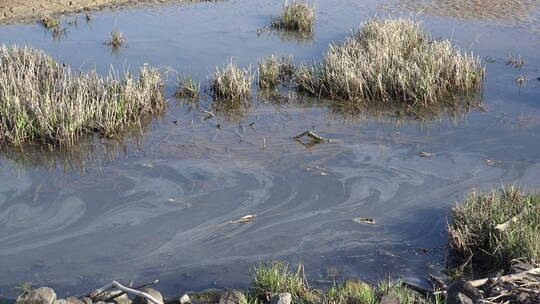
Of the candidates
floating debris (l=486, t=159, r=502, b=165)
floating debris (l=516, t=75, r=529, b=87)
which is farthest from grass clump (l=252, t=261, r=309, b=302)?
floating debris (l=516, t=75, r=529, b=87)

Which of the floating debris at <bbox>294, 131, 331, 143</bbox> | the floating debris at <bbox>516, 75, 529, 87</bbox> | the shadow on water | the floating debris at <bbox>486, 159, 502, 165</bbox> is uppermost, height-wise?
the shadow on water

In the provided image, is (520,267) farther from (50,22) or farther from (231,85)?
(50,22)

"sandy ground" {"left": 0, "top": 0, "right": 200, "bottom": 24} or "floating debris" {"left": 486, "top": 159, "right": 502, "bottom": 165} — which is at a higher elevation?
"sandy ground" {"left": 0, "top": 0, "right": 200, "bottom": 24}

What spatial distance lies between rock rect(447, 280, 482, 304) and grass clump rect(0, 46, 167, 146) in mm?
5024

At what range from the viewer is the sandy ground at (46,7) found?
1541cm

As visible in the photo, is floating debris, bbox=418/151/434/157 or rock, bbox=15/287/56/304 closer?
rock, bbox=15/287/56/304

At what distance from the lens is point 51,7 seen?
16281mm

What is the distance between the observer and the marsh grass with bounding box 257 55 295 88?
415 inches

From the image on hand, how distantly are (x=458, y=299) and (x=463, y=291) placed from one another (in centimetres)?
12

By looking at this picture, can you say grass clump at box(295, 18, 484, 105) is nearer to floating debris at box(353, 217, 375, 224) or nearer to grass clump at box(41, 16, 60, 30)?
floating debris at box(353, 217, 375, 224)

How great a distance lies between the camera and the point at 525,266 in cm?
509

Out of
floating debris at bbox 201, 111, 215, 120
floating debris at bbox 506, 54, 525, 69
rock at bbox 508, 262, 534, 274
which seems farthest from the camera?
floating debris at bbox 506, 54, 525, 69

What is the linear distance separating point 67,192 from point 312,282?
297 centimetres

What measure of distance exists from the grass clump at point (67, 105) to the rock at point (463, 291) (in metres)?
5.02
